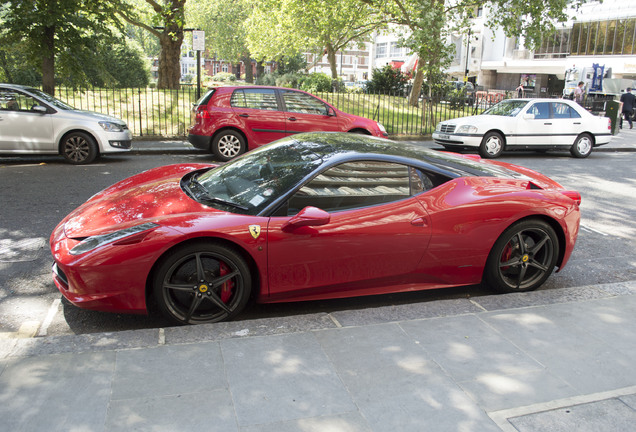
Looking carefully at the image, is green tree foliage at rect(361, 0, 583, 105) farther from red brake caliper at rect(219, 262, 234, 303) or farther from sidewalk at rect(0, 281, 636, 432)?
red brake caliper at rect(219, 262, 234, 303)

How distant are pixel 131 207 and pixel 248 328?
1.33 metres

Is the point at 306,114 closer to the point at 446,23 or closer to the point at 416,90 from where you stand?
the point at 446,23

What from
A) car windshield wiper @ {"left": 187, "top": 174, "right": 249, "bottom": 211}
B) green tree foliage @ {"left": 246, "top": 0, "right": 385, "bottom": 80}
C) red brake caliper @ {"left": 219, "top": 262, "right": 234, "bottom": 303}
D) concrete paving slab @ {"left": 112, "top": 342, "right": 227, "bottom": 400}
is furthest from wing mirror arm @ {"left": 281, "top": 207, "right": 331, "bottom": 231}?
green tree foliage @ {"left": 246, "top": 0, "right": 385, "bottom": 80}

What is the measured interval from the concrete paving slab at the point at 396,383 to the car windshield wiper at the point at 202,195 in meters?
1.20

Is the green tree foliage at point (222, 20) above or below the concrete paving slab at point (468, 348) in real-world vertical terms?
above

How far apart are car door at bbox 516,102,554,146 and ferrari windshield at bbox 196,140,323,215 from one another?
1018 cm

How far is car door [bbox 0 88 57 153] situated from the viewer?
10227 mm

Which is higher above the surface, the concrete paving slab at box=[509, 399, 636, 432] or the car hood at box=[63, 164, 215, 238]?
the car hood at box=[63, 164, 215, 238]

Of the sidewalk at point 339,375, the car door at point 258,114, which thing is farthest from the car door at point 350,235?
the car door at point 258,114

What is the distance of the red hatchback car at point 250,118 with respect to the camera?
1148 cm

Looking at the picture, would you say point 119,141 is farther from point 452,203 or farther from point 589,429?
Result: point 589,429

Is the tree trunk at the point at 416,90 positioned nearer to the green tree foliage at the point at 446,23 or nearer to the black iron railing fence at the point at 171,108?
the black iron railing fence at the point at 171,108

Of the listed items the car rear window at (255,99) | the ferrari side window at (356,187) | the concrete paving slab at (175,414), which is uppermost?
the car rear window at (255,99)

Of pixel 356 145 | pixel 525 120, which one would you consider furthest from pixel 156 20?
pixel 356 145
